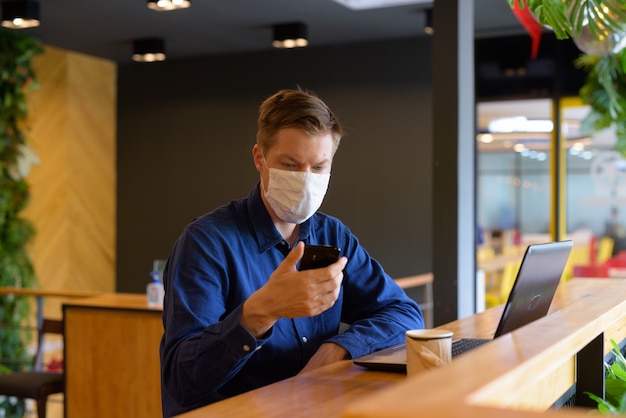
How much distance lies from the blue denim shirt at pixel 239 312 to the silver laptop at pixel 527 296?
0.14 meters

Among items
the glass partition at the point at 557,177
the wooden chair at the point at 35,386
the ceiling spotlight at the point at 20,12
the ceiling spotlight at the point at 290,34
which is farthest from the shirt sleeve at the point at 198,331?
the glass partition at the point at 557,177

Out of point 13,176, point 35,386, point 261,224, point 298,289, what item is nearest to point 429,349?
point 298,289

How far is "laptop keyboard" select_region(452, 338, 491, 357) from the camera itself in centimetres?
191

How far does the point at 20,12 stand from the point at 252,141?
8.41 ft

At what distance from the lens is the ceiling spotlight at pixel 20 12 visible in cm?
567

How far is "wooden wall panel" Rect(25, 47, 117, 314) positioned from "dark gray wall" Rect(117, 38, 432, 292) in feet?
1.03

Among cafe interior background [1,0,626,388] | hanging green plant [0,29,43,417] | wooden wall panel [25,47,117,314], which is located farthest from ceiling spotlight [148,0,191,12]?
wooden wall panel [25,47,117,314]

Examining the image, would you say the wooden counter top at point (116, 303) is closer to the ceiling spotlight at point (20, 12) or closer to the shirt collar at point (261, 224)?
the ceiling spotlight at point (20, 12)

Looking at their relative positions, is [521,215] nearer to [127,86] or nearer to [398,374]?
[127,86]

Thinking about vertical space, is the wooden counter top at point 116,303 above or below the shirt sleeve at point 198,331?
below

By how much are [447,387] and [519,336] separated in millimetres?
444

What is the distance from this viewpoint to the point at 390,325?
7.17 feet

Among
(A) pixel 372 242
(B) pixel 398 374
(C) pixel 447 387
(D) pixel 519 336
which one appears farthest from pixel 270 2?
(C) pixel 447 387

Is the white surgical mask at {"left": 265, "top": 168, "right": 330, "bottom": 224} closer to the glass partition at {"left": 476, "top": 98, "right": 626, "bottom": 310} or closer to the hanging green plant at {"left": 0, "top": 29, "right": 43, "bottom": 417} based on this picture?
the hanging green plant at {"left": 0, "top": 29, "right": 43, "bottom": 417}
